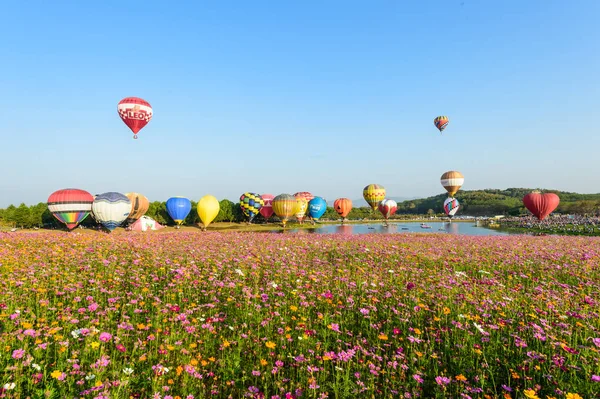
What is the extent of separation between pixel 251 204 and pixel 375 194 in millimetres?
31081

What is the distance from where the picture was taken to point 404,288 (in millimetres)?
7672

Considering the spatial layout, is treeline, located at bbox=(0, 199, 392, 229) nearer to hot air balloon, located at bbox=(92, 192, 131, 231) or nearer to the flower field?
hot air balloon, located at bbox=(92, 192, 131, 231)

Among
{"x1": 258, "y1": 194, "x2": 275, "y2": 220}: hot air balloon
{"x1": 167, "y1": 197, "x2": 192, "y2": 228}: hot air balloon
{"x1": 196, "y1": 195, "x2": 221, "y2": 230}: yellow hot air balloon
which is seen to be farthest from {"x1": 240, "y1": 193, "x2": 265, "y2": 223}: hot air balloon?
{"x1": 167, "y1": 197, "x2": 192, "y2": 228}: hot air balloon

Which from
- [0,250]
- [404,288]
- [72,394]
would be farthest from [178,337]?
[0,250]

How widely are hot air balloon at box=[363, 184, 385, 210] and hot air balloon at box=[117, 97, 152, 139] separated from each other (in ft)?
185

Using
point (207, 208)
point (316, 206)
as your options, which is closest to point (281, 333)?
point (207, 208)

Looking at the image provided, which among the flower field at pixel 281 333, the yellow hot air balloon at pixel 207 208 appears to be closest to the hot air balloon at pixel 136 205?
the yellow hot air balloon at pixel 207 208

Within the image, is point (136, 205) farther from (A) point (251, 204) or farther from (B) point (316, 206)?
(B) point (316, 206)

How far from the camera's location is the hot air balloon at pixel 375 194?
266 feet

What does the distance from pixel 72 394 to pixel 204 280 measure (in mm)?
4419

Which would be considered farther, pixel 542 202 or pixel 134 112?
pixel 542 202

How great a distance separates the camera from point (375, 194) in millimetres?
81062

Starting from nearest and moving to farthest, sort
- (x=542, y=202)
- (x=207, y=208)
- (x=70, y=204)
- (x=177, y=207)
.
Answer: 1. (x=70, y=204)
2. (x=542, y=202)
3. (x=177, y=207)
4. (x=207, y=208)

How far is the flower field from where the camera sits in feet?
13.4
